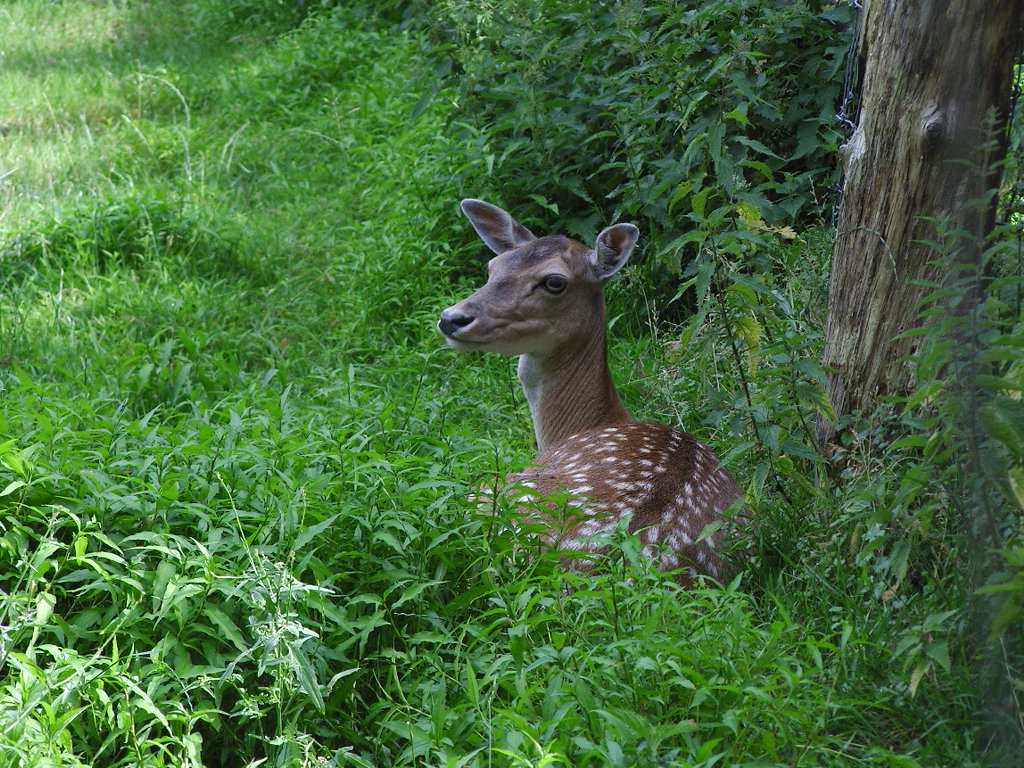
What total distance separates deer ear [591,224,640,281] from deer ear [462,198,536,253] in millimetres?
471

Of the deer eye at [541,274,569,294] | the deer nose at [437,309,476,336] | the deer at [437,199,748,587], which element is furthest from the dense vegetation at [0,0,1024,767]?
the deer eye at [541,274,569,294]

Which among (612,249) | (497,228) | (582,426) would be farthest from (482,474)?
(497,228)

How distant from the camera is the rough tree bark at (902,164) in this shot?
3863 millimetres

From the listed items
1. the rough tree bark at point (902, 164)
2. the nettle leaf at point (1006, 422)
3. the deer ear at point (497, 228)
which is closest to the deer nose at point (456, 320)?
the deer ear at point (497, 228)

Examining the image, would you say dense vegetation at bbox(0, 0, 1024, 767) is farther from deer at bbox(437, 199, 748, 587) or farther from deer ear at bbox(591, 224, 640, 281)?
deer ear at bbox(591, 224, 640, 281)

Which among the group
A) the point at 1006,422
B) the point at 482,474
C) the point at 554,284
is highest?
the point at 1006,422

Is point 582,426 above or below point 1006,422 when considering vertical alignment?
below

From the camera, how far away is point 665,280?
20.9 ft

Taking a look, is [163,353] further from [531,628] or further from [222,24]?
[222,24]

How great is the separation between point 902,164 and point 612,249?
5.34ft

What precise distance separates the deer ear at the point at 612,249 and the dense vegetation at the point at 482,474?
39 centimetres

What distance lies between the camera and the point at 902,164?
4.12 meters

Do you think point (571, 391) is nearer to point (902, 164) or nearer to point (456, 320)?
point (456, 320)

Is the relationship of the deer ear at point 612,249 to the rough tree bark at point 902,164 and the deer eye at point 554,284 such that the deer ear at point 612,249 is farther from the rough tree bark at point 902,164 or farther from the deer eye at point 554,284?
the rough tree bark at point 902,164
